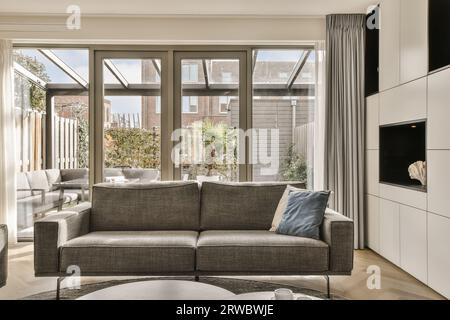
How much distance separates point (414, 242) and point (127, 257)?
2138 mm

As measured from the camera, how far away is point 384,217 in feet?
10.9

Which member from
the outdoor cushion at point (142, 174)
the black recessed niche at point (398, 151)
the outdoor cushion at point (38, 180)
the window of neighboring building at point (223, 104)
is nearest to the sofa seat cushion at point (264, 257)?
the black recessed niche at point (398, 151)

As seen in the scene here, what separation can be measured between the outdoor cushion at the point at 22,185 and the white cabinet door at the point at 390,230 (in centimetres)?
374

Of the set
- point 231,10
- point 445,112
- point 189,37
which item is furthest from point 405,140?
point 189,37

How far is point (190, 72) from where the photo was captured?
3938 mm

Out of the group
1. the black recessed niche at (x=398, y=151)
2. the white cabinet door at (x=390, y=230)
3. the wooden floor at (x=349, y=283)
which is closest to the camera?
the wooden floor at (x=349, y=283)

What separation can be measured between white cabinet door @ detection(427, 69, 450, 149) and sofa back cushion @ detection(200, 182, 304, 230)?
3.85 feet

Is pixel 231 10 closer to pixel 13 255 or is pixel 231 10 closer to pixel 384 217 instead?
pixel 384 217

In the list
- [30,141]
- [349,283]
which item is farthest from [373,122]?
[30,141]

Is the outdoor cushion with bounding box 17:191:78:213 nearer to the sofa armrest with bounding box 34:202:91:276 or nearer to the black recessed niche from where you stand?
the sofa armrest with bounding box 34:202:91:276

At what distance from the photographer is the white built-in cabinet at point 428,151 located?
240 centimetres

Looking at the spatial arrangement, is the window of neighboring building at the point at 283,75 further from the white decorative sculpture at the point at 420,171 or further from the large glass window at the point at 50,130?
the large glass window at the point at 50,130

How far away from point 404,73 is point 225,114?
5.90 ft

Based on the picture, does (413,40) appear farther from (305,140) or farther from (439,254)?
(439,254)
